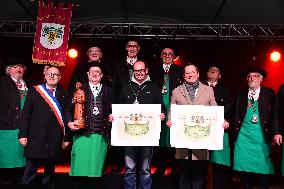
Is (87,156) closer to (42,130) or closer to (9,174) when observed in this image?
(42,130)

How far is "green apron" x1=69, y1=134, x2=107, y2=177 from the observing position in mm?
4578

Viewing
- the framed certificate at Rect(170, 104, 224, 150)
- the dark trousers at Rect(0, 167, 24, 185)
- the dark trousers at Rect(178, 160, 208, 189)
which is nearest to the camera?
the framed certificate at Rect(170, 104, 224, 150)

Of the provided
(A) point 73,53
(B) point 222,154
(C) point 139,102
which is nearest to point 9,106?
(C) point 139,102

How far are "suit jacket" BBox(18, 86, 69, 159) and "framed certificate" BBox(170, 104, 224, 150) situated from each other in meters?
1.41

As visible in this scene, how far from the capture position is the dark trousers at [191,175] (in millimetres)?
4613

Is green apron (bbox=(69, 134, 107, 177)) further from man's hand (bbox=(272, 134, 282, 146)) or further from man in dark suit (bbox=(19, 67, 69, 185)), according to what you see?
man's hand (bbox=(272, 134, 282, 146))

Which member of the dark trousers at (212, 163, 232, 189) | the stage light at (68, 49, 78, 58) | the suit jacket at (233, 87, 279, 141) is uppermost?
the stage light at (68, 49, 78, 58)

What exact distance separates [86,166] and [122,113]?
772 mm

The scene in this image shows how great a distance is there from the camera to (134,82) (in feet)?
15.8

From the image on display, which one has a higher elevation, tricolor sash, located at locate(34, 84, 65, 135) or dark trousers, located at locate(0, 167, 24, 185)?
tricolor sash, located at locate(34, 84, 65, 135)

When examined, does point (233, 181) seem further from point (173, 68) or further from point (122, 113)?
point (122, 113)

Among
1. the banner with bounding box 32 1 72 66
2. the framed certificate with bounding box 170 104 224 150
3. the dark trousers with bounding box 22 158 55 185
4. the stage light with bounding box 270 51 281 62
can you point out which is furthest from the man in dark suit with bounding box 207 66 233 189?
the stage light with bounding box 270 51 281 62

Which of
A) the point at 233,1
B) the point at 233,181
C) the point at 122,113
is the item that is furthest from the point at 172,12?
the point at 122,113

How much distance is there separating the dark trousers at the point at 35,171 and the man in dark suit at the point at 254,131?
7.85ft
